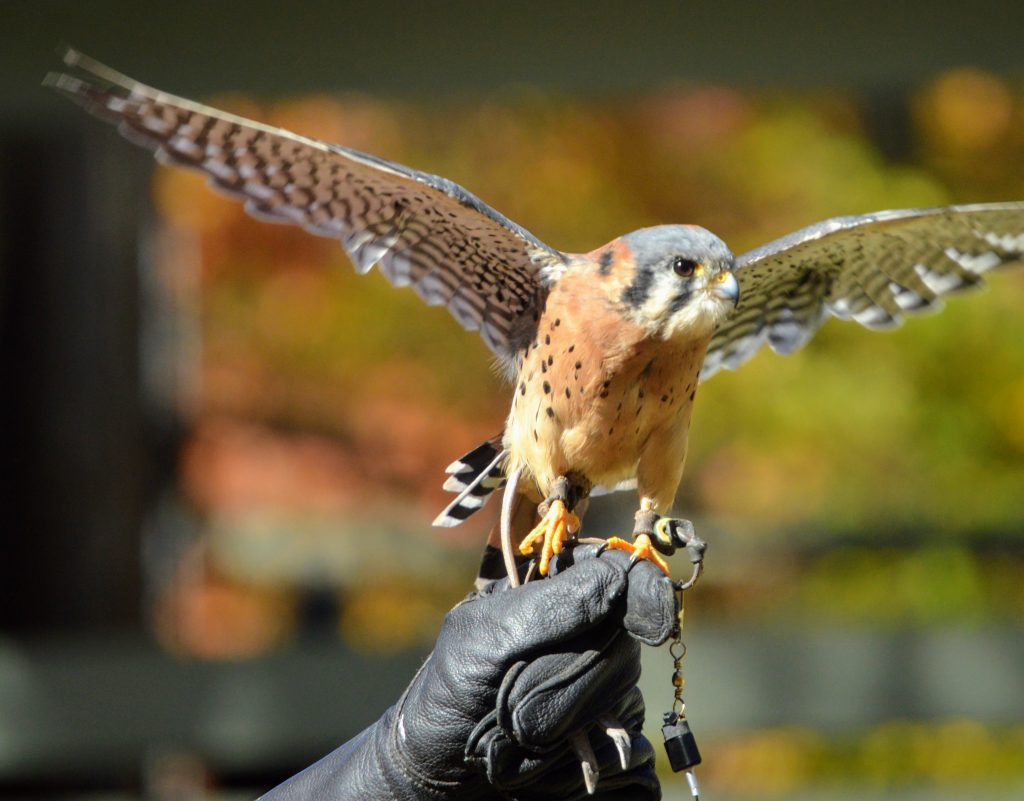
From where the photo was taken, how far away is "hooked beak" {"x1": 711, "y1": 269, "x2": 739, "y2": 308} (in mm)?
2512

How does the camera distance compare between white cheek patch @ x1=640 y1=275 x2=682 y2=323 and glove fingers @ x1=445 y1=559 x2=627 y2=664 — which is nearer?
glove fingers @ x1=445 y1=559 x2=627 y2=664

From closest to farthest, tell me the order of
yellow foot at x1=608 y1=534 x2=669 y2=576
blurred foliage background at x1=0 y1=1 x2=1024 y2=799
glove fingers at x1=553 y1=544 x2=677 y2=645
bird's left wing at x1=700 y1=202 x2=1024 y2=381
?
glove fingers at x1=553 y1=544 x2=677 y2=645 < yellow foot at x1=608 y1=534 x2=669 y2=576 < bird's left wing at x1=700 y1=202 x2=1024 y2=381 < blurred foliage background at x1=0 y1=1 x2=1024 y2=799

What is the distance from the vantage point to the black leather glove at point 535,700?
6.69ft

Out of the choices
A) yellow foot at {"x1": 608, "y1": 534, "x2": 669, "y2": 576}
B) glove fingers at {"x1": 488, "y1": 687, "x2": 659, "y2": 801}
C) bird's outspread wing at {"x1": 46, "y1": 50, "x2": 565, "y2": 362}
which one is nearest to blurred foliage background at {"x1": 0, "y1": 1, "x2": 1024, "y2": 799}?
bird's outspread wing at {"x1": 46, "y1": 50, "x2": 565, "y2": 362}

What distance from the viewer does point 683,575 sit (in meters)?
7.21

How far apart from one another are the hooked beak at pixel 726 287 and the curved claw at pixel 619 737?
2.63ft

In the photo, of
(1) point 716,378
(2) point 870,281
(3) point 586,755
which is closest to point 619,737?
(3) point 586,755

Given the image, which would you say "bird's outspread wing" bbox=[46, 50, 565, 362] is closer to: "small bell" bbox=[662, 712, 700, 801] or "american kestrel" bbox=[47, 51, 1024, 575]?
"american kestrel" bbox=[47, 51, 1024, 575]

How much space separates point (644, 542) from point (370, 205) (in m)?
1.01

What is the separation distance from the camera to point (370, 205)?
295 centimetres

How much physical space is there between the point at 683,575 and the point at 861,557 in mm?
1292

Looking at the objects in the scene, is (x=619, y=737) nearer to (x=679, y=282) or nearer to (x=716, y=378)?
(x=679, y=282)

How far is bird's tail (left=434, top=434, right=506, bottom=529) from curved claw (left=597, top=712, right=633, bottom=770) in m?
0.76

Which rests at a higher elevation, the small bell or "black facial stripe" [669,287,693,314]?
"black facial stripe" [669,287,693,314]
